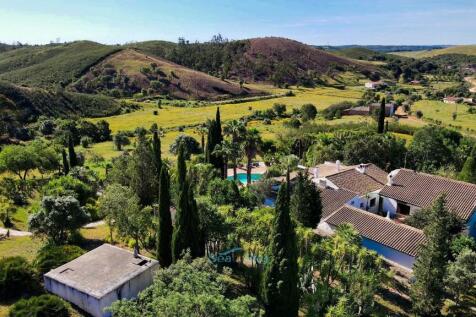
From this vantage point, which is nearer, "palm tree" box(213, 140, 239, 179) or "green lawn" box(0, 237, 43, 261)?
"green lawn" box(0, 237, 43, 261)

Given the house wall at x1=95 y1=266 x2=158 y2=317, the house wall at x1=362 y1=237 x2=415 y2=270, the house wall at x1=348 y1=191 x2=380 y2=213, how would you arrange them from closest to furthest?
the house wall at x1=95 y1=266 x2=158 y2=317, the house wall at x1=362 y1=237 x2=415 y2=270, the house wall at x1=348 y1=191 x2=380 y2=213

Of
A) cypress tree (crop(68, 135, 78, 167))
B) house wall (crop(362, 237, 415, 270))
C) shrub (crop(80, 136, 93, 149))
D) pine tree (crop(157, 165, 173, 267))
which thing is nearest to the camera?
pine tree (crop(157, 165, 173, 267))

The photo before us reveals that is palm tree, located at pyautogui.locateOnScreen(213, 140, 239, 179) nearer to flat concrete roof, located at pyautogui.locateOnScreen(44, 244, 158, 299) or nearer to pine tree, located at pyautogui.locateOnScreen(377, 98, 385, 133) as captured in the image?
flat concrete roof, located at pyautogui.locateOnScreen(44, 244, 158, 299)

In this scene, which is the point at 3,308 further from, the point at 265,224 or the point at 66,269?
the point at 265,224

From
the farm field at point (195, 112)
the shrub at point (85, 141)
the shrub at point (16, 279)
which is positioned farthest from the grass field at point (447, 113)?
the shrub at point (16, 279)

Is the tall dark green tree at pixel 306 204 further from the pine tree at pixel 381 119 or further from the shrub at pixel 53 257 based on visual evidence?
the pine tree at pixel 381 119

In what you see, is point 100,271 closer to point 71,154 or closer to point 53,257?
point 53,257

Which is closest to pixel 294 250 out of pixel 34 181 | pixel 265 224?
pixel 265 224

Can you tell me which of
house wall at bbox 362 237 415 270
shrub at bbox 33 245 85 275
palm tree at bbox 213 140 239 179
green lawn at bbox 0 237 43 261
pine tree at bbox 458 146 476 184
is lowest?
house wall at bbox 362 237 415 270

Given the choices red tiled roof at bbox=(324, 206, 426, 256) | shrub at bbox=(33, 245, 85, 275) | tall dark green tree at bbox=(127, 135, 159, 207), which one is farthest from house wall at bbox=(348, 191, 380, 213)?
shrub at bbox=(33, 245, 85, 275)
